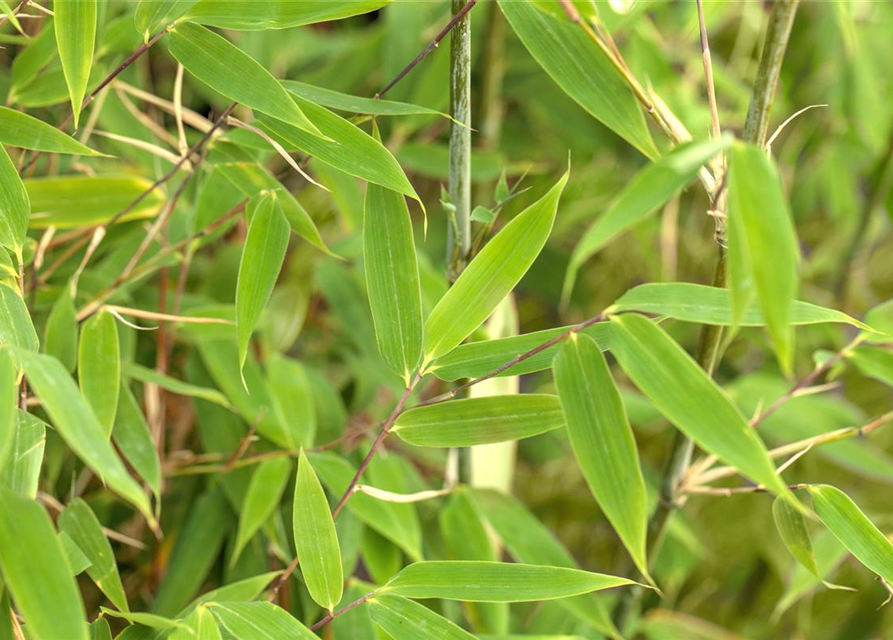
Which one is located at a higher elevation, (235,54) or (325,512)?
(235,54)

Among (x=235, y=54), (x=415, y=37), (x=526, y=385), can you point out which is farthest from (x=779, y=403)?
(x=526, y=385)

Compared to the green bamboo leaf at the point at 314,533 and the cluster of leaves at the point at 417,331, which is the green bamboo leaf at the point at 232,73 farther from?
the green bamboo leaf at the point at 314,533

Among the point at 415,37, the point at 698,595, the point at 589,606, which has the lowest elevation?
the point at 698,595

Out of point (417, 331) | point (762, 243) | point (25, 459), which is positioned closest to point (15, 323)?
point (25, 459)

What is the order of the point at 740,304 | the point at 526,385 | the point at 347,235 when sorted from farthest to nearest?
the point at 526,385, the point at 347,235, the point at 740,304

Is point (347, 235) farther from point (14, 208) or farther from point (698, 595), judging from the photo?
point (698, 595)

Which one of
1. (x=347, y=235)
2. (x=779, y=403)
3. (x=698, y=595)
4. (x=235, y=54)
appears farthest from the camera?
(x=698, y=595)

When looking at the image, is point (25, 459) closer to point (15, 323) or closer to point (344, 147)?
point (15, 323)
